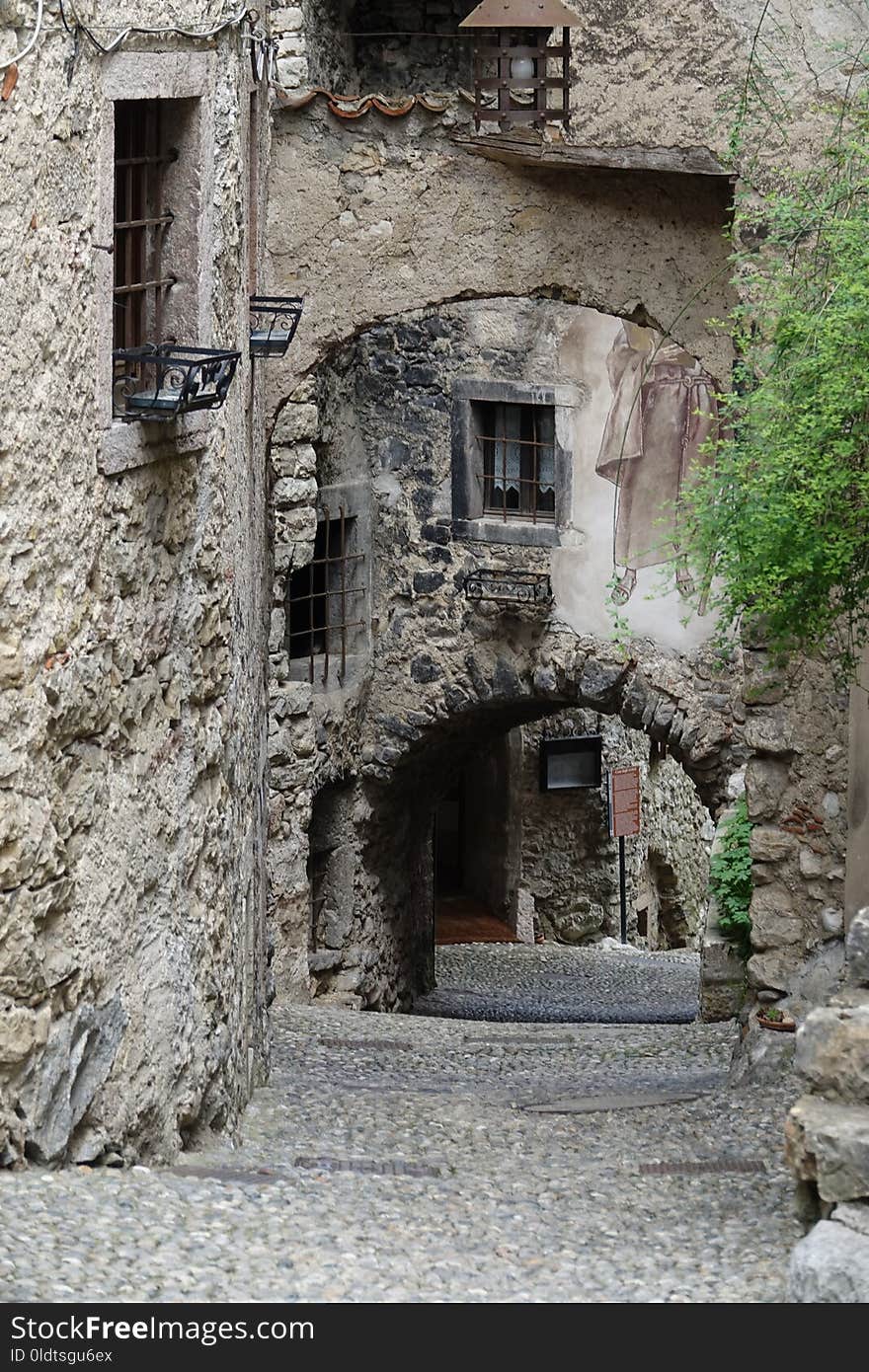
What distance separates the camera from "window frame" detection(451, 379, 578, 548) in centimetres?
1530

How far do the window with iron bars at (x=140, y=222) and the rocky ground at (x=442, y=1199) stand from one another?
2630mm

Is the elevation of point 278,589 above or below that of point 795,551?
above

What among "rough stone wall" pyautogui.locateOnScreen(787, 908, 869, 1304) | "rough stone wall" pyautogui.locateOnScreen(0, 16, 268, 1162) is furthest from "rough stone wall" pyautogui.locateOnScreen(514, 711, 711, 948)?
"rough stone wall" pyautogui.locateOnScreen(787, 908, 869, 1304)

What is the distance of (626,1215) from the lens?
19.3 feet

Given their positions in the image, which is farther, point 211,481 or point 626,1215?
point 211,481

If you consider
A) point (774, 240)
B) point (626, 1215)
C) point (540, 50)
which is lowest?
point (626, 1215)

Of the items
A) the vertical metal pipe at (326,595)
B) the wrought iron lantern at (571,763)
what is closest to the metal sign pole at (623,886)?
the wrought iron lantern at (571,763)

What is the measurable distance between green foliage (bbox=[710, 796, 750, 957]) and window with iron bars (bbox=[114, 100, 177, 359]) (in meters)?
5.09

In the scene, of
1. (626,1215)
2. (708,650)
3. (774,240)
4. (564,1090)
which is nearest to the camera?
(626,1215)

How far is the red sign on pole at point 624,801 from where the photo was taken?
18516mm

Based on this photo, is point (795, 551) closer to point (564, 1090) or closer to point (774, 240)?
point (774, 240)

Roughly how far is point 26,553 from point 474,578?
10.4 metres

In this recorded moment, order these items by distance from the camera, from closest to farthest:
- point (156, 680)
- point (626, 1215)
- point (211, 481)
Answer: point (626, 1215) < point (156, 680) < point (211, 481)

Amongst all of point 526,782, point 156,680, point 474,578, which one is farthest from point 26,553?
point 526,782
